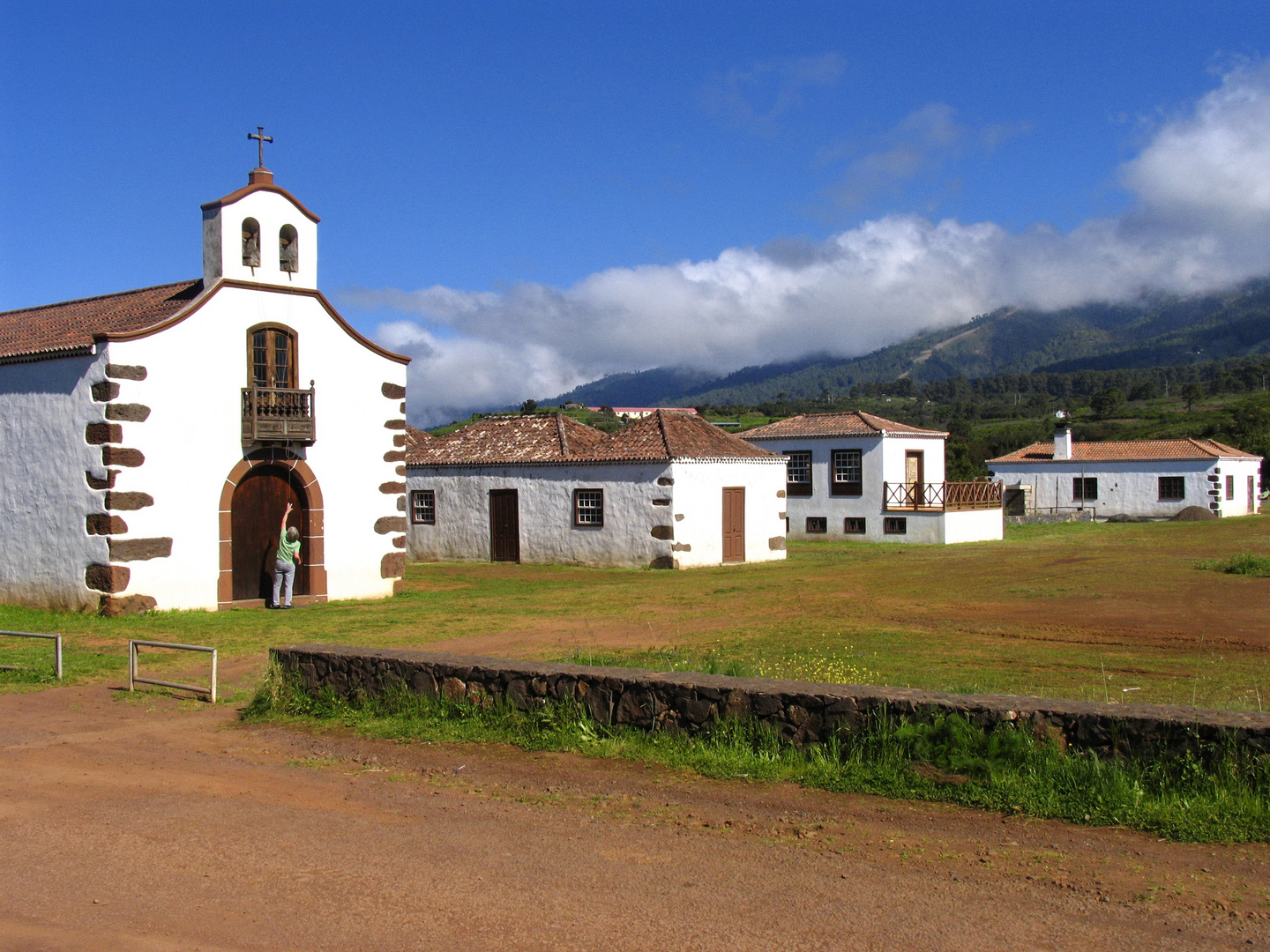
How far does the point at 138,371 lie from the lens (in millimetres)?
17266

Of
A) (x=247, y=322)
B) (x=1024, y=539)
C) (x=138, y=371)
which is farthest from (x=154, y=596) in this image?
(x=1024, y=539)

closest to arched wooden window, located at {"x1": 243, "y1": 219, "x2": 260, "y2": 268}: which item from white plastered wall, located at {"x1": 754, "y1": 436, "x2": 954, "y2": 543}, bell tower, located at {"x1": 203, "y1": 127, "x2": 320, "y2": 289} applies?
bell tower, located at {"x1": 203, "y1": 127, "x2": 320, "y2": 289}

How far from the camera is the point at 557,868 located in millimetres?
5773

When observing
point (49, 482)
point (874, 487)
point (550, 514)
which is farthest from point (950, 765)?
point (874, 487)

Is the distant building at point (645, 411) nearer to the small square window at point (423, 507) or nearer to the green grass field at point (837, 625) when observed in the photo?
the green grass field at point (837, 625)

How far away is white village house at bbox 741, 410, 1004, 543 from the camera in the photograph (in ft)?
120

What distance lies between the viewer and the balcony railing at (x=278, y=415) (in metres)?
18.6

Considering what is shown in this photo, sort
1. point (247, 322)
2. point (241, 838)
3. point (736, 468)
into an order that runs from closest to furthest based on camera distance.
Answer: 1. point (241, 838)
2. point (247, 322)
3. point (736, 468)

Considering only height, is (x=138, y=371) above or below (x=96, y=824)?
above

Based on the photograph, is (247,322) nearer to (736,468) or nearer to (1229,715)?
(736,468)

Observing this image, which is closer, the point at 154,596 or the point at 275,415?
the point at 154,596

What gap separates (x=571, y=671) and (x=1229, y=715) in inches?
175

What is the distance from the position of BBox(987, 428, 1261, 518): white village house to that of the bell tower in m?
43.0

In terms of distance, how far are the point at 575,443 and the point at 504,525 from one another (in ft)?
9.70
